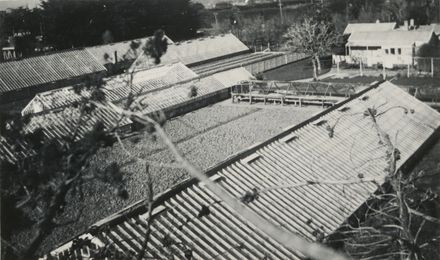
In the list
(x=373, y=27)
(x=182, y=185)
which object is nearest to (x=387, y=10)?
(x=373, y=27)

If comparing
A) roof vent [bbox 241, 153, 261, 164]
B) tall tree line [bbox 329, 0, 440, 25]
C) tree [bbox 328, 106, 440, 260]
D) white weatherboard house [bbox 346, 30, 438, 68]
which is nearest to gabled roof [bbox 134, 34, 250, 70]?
white weatherboard house [bbox 346, 30, 438, 68]

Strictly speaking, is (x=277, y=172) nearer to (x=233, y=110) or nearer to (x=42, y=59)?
(x=233, y=110)

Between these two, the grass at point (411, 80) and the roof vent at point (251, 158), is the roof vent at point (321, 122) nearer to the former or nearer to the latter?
the roof vent at point (251, 158)

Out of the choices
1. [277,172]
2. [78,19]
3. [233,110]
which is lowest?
[233,110]


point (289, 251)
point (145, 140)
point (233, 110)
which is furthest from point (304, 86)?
point (289, 251)

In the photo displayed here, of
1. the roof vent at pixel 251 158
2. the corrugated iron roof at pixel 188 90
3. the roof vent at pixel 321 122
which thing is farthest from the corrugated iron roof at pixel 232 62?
the roof vent at pixel 251 158

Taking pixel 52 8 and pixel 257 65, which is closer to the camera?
pixel 257 65

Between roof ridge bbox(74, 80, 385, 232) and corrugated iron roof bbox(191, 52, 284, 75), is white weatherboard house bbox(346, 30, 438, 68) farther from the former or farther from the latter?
roof ridge bbox(74, 80, 385, 232)
